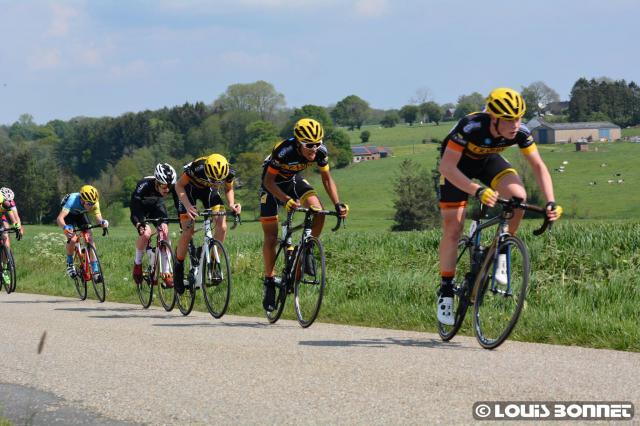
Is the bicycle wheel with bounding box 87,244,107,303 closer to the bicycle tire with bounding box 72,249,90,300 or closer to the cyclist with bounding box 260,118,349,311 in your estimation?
the bicycle tire with bounding box 72,249,90,300

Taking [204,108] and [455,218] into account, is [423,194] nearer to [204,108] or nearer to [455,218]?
[204,108]

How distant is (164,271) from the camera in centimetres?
1377

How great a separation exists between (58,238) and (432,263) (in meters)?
15.1

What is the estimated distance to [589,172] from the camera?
5128 inches

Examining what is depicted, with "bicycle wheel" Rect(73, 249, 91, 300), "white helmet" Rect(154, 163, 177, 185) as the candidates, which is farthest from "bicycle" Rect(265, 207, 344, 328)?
"bicycle wheel" Rect(73, 249, 91, 300)

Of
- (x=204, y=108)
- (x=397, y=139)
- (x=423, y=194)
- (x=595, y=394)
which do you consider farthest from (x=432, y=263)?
(x=397, y=139)

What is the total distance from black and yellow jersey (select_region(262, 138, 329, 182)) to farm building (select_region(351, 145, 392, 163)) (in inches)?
5827

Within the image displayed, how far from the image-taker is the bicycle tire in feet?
54.0

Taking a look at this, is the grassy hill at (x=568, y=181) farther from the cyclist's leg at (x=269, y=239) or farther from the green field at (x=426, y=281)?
the cyclist's leg at (x=269, y=239)

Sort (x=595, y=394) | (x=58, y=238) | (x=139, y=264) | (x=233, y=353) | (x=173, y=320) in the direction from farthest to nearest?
(x=58, y=238) → (x=139, y=264) → (x=173, y=320) → (x=233, y=353) → (x=595, y=394)

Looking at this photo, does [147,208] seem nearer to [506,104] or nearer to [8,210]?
[8,210]

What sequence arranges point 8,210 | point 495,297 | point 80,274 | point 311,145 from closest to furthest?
point 495,297 → point 311,145 → point 80,274 → point 8,210

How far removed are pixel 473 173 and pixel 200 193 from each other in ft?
17.7

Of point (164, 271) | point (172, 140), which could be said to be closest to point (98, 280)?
point (164, 271)
